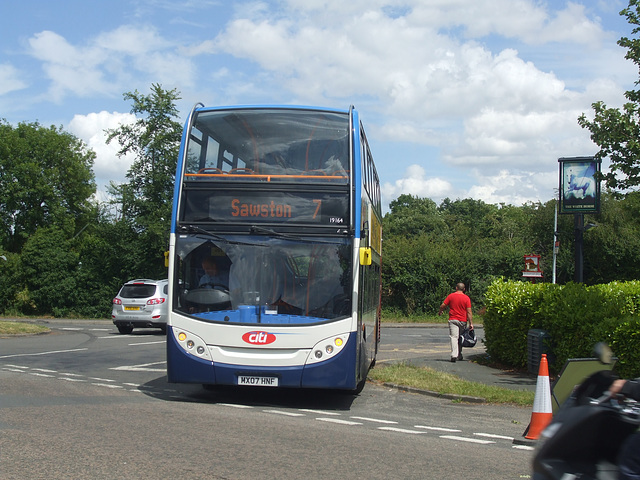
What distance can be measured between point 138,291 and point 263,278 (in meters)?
16.4

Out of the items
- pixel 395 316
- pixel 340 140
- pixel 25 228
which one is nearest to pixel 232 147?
pixel 340 140

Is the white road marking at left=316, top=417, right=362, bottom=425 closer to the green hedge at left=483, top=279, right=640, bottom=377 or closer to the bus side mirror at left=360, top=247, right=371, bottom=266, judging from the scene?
the bus side mirror at left=360, top=247, right=371, bottom=266

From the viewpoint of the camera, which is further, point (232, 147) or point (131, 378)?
point (131, 378)

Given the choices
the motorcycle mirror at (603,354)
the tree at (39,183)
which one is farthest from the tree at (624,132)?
the tree at (39,183)

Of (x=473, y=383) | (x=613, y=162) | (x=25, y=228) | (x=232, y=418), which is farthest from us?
(x=25, y=228)

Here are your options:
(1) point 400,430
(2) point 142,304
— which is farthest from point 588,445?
(2) point 142,304

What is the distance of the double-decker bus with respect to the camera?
999 centimetres

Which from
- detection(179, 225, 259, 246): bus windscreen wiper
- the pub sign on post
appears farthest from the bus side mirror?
the pub sign on post

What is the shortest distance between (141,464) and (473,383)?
8075 mm

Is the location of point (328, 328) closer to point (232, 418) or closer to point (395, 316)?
point (232, 418)

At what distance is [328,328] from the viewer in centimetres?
1000

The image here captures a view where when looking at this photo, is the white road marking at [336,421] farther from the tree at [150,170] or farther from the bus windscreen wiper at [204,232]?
the tree at [150,170]

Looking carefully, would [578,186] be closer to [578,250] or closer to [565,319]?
[578,250]

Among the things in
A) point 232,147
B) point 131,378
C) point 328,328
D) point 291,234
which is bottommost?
point 131,378
